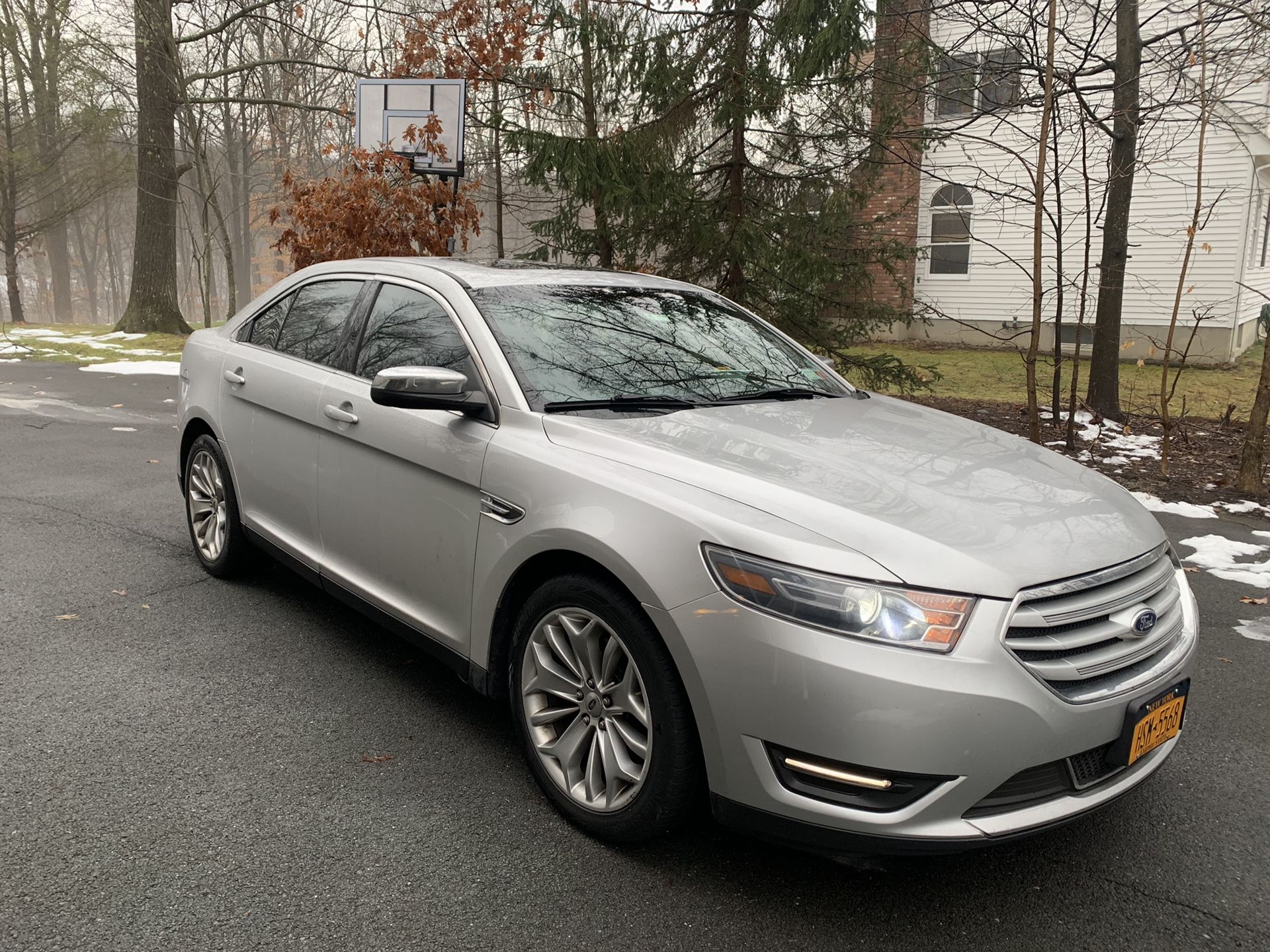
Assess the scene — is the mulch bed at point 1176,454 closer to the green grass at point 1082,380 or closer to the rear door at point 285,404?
the green grass at point 1082,380

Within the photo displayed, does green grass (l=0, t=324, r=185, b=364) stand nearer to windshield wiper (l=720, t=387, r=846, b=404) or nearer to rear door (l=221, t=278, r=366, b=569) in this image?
rear door (l=221, t=278, r=366, b=569)

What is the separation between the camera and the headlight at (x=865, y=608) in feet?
7.28

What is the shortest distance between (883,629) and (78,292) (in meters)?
82.8

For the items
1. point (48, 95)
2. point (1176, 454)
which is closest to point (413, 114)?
point (1176, 454)

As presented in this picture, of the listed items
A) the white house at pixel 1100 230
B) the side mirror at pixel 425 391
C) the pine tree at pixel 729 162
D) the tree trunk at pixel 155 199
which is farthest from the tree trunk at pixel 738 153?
the tree trunk at pixel 155 199

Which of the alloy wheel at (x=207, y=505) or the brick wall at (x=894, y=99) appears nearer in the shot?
the alloy wheel at (x=207, y=505)

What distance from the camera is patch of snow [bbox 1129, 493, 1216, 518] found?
6895mm

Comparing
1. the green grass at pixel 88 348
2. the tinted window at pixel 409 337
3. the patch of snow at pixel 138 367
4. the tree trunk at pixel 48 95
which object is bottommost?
the patch of snow at pixel 138 367

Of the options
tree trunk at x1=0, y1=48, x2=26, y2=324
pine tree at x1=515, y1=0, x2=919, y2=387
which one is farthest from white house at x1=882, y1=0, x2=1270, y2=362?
tree trunk at x1=0, y1=48, x2=26, y2=324

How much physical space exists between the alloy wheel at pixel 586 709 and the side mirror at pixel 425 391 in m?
0.77

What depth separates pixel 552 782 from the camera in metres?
2.86

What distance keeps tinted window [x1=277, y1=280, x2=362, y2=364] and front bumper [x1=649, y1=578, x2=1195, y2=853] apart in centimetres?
243

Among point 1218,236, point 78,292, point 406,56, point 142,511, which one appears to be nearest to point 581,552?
point 142,511

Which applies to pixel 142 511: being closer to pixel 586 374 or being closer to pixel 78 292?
pixel 586 374
